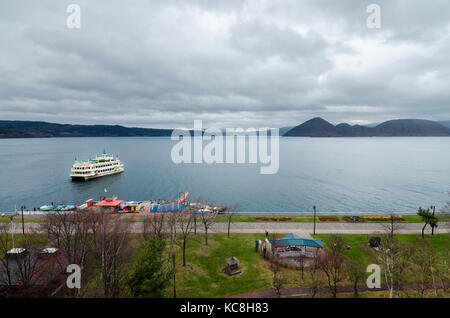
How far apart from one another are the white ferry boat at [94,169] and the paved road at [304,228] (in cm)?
4931

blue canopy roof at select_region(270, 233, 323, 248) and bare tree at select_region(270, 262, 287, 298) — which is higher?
blue canopy roof at select_region(270, 233, 323, 248)

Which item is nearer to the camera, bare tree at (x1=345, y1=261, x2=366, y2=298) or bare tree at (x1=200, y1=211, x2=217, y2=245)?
bare tree at (x1=345, y1=261, x2=366, y2=298)

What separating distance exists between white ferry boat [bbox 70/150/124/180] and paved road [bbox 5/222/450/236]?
49307 mm

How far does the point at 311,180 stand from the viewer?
80.6 metres

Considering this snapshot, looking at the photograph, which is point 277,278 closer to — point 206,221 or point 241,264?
point 241,264

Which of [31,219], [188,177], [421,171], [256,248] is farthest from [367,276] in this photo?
[421,171]

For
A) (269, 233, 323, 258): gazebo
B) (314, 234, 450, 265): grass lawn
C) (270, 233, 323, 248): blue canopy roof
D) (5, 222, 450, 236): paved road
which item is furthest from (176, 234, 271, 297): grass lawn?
(314, 234, 450, 265): grass lawn

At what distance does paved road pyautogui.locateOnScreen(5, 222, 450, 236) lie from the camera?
106 ft

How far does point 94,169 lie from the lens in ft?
271

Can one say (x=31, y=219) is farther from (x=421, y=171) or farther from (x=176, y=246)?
(x=421, y=171)

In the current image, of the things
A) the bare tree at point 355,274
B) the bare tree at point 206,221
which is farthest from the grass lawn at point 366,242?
Answer: the bare tree at point 206,221

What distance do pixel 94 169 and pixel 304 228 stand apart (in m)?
79.9

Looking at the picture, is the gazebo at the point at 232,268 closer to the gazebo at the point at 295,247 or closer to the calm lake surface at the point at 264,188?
the gazebo at the point at 295,247

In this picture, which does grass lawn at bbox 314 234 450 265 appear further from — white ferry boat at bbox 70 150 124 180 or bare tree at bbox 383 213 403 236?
white ferry boat at bbox 70 150 124 180
